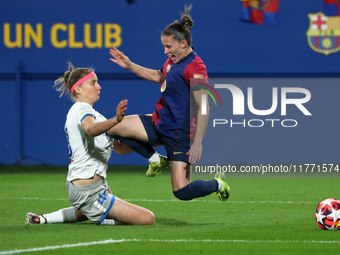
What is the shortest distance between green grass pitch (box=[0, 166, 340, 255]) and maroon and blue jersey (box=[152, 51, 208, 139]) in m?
0.94

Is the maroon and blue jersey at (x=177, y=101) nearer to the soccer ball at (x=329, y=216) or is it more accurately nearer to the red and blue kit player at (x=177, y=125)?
the red and blue kit player at (x=177, y=125)

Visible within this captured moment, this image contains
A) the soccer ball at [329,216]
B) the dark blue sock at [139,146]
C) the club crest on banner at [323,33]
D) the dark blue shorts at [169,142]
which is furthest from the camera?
the club crest on banner at [323,33]

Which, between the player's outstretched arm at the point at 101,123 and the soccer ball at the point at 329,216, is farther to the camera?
the soccer ball at the point at 329,216

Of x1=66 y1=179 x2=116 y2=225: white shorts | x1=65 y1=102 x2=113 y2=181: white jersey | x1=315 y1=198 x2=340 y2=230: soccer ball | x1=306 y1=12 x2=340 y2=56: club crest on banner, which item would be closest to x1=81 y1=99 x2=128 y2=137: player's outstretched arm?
x1=65 y1=102 x2=113 y2=181: white jersey

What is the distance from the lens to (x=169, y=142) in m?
5.73

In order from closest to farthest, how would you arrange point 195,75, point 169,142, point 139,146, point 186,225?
point 186,225 → point 195,75 → point 169,142 → point 139,146

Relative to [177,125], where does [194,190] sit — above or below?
below

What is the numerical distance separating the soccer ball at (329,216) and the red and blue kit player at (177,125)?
1037 mm

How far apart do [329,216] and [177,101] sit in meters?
1.87

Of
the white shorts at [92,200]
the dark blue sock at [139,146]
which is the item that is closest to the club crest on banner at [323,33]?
the dark blue sock at [139,146]

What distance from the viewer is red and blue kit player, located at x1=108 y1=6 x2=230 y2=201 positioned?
5.50m

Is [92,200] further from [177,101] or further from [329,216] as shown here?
[329,216]

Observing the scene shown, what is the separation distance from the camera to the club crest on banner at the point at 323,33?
12.9m

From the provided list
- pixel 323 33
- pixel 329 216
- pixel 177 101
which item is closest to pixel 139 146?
pixel 177 101
